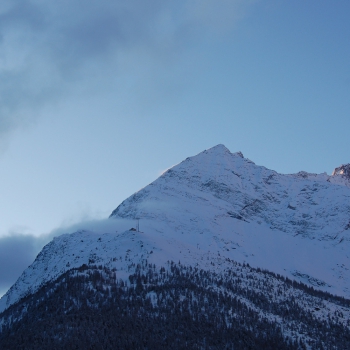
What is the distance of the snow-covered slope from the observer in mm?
108375

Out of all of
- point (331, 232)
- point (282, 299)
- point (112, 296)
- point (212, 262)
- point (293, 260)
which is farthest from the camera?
point (331, 232)

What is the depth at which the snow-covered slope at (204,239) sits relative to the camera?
4267 inches

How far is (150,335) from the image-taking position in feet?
224

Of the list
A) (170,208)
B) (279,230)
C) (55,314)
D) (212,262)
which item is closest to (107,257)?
(212,262)

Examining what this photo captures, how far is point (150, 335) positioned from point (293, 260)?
98751 millimetres

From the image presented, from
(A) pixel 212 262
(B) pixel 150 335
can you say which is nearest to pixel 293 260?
(A) pixel 212 262

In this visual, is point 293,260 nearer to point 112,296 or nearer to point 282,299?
point 282,299

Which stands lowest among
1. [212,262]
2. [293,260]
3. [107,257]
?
[293,260]

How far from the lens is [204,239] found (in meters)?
152

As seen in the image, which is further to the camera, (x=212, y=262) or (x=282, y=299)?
(x=212, y=262)

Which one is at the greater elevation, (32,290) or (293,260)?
(32,290)

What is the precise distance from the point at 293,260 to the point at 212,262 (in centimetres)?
5592

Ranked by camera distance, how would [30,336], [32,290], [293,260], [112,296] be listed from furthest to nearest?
[293,260] → [32,290] → [112,296] → [30,336]

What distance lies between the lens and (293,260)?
6245 inches
